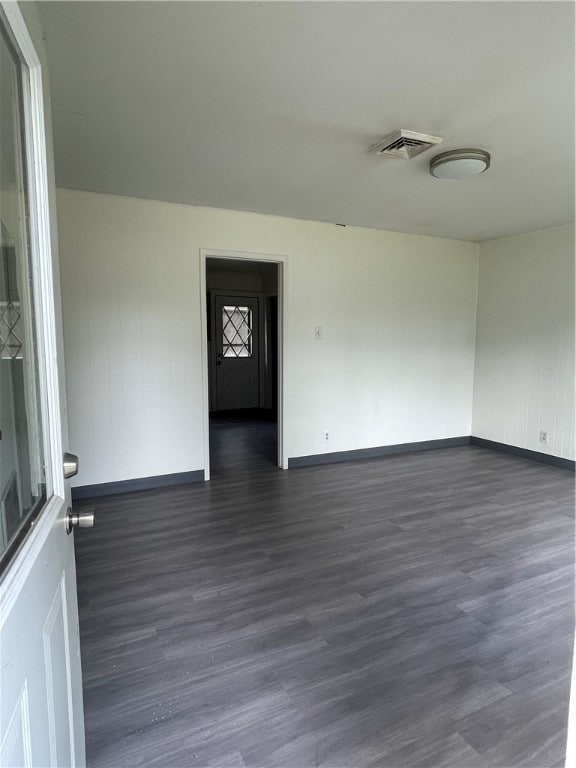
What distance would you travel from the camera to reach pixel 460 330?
538cm

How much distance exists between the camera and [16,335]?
986mm

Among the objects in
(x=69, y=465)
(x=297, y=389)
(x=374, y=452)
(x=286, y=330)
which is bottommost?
(x=374, y=452)

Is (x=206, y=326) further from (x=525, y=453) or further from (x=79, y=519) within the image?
(x=525, y=453)

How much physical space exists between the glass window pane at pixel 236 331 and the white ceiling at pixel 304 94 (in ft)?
14.5

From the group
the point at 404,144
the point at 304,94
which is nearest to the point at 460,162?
the point at 404,144

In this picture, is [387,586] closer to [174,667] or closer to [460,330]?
[174,667]

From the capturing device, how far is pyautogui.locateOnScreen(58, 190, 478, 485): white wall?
3615mm

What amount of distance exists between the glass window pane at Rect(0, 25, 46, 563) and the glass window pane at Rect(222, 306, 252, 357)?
688 cm

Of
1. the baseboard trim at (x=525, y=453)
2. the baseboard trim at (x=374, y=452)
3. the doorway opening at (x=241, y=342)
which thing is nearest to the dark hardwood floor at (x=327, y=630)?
the baseboard trim at (x=374, y=452)

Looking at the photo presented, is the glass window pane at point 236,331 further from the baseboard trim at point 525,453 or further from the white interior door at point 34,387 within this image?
the white interior door at point 34,387

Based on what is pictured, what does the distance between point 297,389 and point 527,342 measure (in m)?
2.61

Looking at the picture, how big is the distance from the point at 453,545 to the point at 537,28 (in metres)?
2.68

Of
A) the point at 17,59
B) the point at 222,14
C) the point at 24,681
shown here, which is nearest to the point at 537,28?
the point at 222,14

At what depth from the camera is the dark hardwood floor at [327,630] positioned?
1517mm
